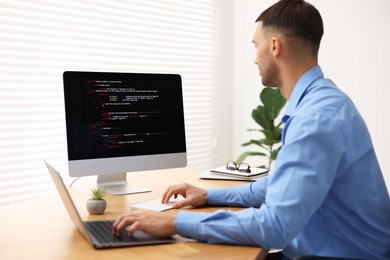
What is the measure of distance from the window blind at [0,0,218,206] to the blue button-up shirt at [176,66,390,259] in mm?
1596

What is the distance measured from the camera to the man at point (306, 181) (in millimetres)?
1202

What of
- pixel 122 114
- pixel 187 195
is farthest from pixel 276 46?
pixel 122 114

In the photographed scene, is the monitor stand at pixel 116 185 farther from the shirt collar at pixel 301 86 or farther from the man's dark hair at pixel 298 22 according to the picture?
the man's dark hair at pixel 298 22

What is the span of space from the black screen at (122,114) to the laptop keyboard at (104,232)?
→ 0.46 meters

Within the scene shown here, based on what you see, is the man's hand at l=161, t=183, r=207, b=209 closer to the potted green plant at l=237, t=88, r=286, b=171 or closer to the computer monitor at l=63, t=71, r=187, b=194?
the computer monitor at l=63, t=71, r=187, b=194

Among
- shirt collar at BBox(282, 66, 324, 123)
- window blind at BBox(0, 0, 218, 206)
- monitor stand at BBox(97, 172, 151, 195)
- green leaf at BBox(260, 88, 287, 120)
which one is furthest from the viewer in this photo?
green leaf at BBox(260, 88, 287, 120)

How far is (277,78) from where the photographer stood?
1.58m

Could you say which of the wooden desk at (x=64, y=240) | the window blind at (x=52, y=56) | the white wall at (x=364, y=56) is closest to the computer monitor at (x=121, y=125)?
the wooden desk at (x=64, y=240)

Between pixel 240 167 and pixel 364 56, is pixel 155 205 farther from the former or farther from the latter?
pixel 364 56

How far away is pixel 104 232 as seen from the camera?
137 cm

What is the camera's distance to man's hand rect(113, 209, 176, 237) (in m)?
1.29

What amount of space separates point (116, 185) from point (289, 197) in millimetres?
1041

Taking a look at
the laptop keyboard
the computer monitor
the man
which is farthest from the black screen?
the man

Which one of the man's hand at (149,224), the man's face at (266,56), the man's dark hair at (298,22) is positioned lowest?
the man's hand at (149,224)
